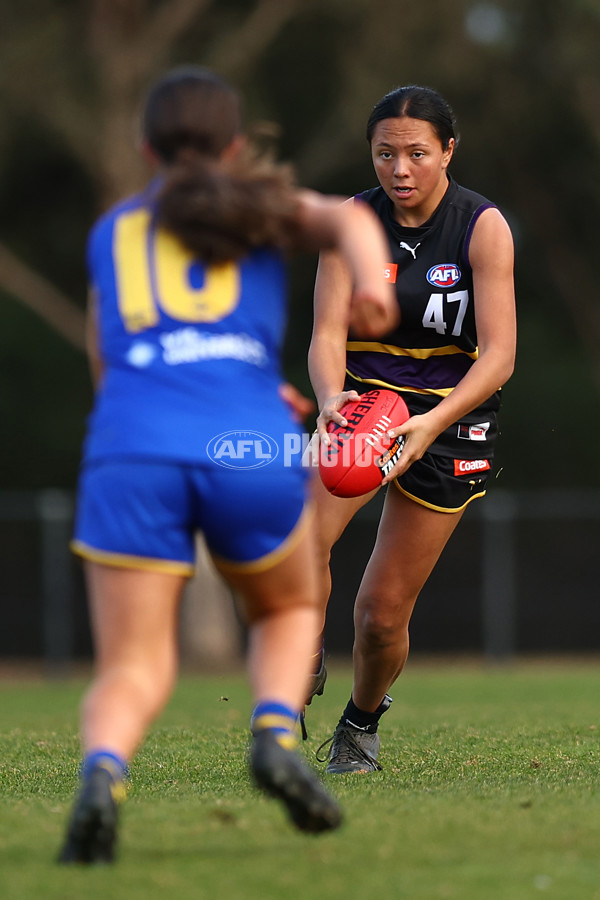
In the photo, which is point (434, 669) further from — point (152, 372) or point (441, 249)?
point (152, 372)

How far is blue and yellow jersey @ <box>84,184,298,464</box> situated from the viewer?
3.40m

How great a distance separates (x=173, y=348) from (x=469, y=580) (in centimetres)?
1671

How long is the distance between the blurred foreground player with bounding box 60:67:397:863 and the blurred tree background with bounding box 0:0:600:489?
15596mm

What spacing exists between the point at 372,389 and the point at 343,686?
886cm

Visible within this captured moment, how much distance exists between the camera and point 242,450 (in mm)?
3492

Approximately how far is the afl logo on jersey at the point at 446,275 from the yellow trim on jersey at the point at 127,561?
2565 mm

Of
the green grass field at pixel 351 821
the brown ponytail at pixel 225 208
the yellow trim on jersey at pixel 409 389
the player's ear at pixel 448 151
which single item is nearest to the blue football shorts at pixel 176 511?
the brown ponytail at pixel 225 208

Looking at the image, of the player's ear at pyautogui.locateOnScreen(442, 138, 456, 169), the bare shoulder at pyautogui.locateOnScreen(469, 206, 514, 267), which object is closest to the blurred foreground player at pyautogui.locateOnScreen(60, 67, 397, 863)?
the bare shoulder at pyautogui.locateOnScreen(469, 206, 514, 267)

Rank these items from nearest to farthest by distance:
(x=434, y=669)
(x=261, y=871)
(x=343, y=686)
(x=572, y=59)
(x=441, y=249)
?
(x=261, y=871), (x=441, y=249), (x=343, y=686), (x=434, y=669), (x=572, y=59)

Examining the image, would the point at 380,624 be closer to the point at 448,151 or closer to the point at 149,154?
the point at 448,151

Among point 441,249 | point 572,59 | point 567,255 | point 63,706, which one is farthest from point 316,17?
point 441,249

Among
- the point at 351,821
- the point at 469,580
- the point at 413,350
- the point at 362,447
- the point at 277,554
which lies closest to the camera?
the point at 277,554

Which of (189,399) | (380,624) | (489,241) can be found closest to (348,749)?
(380,624)

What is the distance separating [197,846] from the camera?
3611 millimetres
